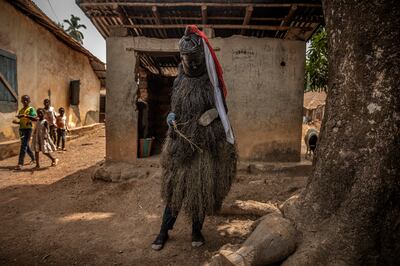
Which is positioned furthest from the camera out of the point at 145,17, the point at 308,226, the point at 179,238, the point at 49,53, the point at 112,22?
the point at 49,53

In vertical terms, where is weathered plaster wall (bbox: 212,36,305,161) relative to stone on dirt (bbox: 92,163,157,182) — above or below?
above

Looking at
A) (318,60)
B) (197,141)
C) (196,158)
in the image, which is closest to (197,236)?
(196,158)

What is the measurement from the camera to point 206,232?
315cm

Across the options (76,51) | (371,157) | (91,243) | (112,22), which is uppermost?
(76,51)

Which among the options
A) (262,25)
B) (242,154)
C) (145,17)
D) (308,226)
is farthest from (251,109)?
(308,226)

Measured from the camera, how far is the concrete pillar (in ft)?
17.4

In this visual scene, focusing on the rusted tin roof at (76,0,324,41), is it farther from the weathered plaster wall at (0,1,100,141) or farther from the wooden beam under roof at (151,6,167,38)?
the weathered plaster wall at (0,1,100,141)

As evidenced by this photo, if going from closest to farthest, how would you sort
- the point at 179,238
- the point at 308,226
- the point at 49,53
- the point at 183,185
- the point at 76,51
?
the point at 308,226
the point at 183,185
the point at 179,238
the point at 49,53
the point at 76,51

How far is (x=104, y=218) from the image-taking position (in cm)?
373

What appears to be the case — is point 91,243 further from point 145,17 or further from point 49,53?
point 49,53

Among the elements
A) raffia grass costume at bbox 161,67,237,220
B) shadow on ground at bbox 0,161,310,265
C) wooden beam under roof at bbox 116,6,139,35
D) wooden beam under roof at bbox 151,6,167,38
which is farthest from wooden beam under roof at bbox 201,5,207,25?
shadow on ground at bbox 0,161,310,265

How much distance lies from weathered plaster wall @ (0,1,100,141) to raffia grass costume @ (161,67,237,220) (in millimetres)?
6911

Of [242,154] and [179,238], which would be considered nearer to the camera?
[179,238]

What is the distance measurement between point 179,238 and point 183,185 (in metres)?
0.74
